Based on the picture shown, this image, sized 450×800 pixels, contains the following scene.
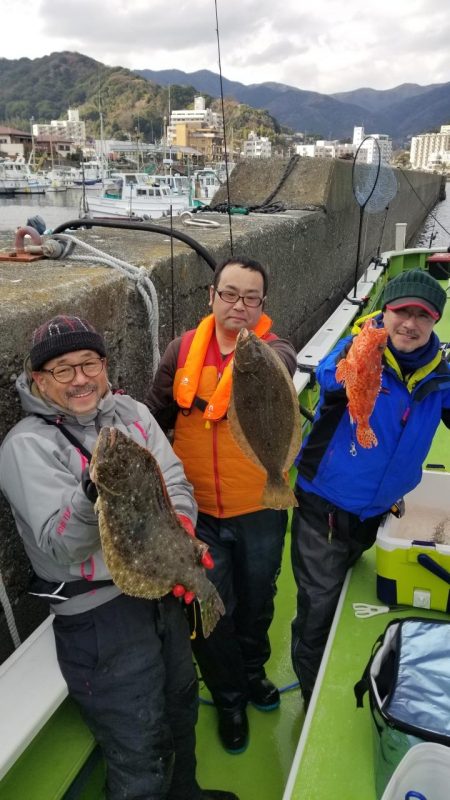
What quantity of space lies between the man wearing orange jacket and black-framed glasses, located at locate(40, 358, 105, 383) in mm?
629

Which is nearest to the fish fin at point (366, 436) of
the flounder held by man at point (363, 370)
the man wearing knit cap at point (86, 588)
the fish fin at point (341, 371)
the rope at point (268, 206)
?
the flounder held by man at point (363, 370)

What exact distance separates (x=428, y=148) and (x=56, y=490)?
14358 centimetres

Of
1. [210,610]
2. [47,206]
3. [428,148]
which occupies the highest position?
[428,148]

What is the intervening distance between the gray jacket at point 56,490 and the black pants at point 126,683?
9cm

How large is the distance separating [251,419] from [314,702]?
1251 millimetres

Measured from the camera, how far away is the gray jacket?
65.3 inches

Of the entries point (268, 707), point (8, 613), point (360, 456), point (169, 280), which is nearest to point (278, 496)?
point (360, 456)

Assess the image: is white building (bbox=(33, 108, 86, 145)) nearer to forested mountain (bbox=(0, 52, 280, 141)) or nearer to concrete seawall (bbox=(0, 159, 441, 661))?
forested mountain (bbox=(0, 52, 280, 141))

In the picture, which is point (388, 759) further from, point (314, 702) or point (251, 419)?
point (251, 419)

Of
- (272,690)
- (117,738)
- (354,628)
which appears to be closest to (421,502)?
(354,628)

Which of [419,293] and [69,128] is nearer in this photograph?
[419,293]

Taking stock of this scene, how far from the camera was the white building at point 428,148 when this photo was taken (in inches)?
4715

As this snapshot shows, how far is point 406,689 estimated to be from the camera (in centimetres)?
195

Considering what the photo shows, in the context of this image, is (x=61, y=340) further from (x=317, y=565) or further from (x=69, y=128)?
(x=69, y=128)
